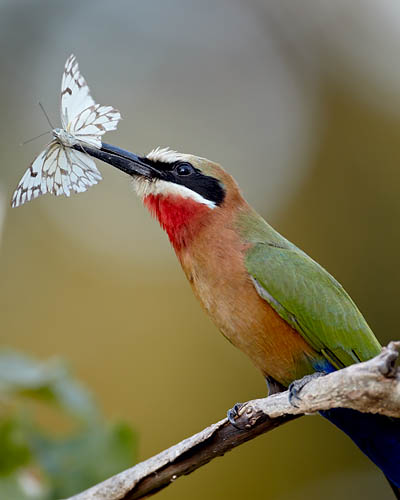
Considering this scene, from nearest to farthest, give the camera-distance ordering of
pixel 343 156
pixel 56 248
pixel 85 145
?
pixel 85 145 → pixel 343 156 → pixel 56 248

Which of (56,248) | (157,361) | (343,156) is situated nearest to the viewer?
(157,361)

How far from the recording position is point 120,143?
253 inches

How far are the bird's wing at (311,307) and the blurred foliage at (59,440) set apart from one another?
76 centimetres

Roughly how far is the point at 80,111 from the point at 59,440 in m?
1.29

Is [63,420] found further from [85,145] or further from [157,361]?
[85,145]

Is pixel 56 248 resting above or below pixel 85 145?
above

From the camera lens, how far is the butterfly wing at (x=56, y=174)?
2.40 metres

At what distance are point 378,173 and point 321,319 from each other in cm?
320

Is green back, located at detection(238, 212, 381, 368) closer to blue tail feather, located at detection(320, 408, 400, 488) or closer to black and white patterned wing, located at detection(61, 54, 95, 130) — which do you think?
blue tail feather, located at detection(320, 408, 400, 488)

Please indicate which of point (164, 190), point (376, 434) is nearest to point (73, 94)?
point (164, 190)

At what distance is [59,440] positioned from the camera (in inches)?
112

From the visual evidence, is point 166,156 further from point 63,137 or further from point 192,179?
point 63,137

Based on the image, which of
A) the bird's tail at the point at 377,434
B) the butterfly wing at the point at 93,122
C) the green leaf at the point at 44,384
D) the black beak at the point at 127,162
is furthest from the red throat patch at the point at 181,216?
the bird's tail at the point at 377,434

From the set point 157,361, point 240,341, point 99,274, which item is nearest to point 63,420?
point 157,361
